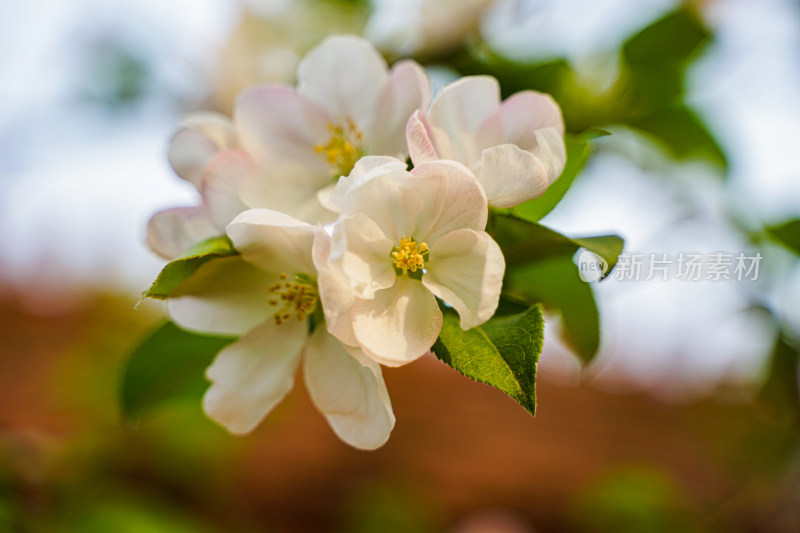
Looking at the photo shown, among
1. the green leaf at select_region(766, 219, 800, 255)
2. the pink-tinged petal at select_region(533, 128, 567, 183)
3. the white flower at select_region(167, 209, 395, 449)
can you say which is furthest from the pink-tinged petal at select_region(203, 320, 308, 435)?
the green leaf at select_region(766, 219, 800, 255)

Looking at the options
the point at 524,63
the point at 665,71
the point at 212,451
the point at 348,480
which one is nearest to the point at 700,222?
the point at 665,71

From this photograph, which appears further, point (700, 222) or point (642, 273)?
point (700, 222)

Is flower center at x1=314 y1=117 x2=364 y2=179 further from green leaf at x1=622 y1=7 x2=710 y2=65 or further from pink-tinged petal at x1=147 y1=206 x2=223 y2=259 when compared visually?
green leaf at x1=622 y1=7 x2=710 y2=65

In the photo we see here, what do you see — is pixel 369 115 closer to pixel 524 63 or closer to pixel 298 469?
pixel 524 63

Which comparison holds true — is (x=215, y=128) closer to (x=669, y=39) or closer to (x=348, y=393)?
(x=348, y=393)

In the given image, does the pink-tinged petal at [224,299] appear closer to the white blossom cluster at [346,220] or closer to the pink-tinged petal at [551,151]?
the white blossom cluster at [346,220]

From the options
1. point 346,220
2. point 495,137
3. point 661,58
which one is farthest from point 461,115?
point 661,58
